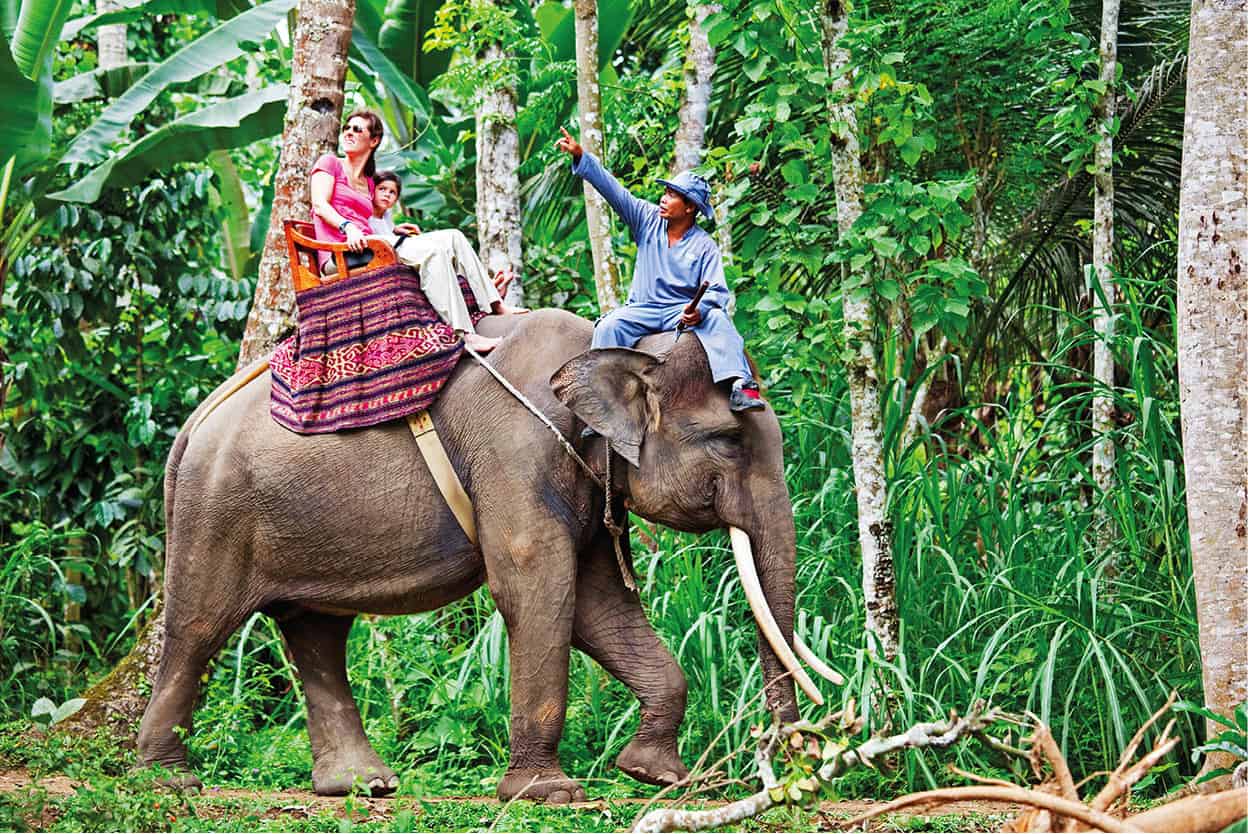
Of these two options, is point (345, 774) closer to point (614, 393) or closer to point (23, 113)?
point (614, 393)

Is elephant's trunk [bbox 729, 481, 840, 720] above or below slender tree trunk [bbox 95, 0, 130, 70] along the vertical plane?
below

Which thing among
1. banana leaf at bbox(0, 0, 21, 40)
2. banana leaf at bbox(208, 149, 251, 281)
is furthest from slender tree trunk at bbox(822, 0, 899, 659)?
banana leaf at bbox(208, 149, 251, 281)

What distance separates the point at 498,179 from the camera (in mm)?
8156

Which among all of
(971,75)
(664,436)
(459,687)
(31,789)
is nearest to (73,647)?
(459,687)

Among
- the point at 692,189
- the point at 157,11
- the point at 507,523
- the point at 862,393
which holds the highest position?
the point at 157,11

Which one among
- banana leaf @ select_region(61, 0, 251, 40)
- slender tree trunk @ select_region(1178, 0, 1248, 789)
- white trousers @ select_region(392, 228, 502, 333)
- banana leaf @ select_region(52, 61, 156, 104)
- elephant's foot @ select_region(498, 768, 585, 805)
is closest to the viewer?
slender tree trunk @ select_region(1178, 0, 1248, 789)

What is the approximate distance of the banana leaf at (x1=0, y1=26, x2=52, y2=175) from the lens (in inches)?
313

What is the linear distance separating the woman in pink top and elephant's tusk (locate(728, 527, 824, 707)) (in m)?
1.31

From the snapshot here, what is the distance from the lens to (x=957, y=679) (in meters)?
6.45

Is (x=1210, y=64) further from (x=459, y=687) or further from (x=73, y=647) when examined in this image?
(x=73, y=647)

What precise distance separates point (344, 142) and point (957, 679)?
3.48 m

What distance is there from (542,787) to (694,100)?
427 centimetres

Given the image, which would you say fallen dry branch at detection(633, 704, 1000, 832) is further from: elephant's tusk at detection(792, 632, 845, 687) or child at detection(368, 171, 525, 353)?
child at detection(368, 171, 525, 353)

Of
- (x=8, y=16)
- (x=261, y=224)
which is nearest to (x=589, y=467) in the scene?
(x=8, y=16)
